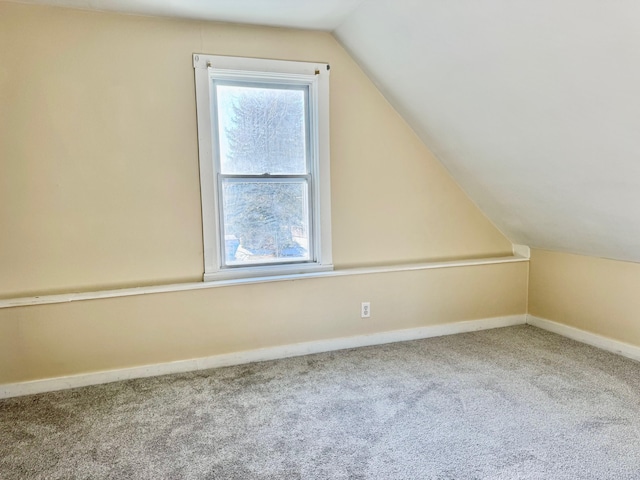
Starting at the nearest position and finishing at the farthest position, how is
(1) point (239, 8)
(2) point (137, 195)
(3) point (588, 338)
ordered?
(1) point (239, 8) < (2) point (137, 195) < (3) point (588, 338)

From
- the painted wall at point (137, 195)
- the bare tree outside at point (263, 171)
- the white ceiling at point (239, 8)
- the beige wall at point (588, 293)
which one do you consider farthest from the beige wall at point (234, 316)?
the white ceiling at point (239, 8)

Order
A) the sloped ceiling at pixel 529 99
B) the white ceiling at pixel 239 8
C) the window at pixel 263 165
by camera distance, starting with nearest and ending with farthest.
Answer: the sloped ceiling at pixel 529 99
the white ceiling at pixel 239 8
the window at pixel 263 165

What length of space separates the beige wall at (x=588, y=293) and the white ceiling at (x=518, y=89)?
0.49ft

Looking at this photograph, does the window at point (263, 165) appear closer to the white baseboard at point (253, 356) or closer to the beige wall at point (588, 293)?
the white baseboard at point (253, 356)

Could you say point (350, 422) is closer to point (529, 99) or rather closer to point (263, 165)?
point (263, 165)

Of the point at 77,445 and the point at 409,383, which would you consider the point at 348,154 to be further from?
the point at 77,445

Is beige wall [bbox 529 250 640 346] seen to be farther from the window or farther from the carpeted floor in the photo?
the window

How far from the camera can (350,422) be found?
2.14 metres

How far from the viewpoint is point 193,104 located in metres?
2.78

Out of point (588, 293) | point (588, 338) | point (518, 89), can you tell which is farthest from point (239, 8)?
point (588, 338)

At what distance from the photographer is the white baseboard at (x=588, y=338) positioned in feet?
9.57

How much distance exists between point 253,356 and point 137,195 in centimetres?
139

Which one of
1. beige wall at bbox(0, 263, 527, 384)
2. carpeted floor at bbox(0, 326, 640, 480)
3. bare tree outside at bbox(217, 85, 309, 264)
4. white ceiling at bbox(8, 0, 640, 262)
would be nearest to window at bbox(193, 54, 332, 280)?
bare tree outside at bbox(217, 85, 309, 264)

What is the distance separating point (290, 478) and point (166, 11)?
9.08ft
